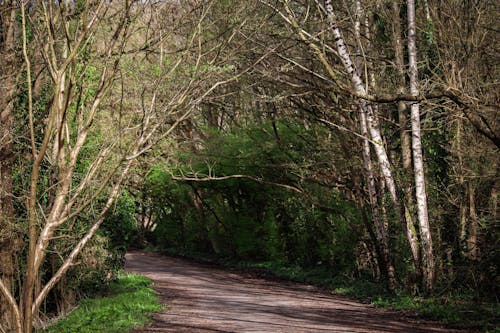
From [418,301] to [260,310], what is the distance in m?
3.75

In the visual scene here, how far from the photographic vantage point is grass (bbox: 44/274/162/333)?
11875 millimetres

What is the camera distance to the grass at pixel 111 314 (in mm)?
11875

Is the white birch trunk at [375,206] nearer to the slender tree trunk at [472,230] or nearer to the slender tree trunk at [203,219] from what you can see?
the slender tree trunk at [472,230]

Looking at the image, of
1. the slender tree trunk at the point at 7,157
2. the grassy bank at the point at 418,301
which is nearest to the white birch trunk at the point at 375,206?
the grassy bank at the point at 418,301

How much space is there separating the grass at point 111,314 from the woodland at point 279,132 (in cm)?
86

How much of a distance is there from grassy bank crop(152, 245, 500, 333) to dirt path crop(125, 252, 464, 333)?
1.69 feet

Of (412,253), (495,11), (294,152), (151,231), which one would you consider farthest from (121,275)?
(151,231)

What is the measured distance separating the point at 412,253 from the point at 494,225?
2.68 meters

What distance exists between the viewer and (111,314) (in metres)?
13.0

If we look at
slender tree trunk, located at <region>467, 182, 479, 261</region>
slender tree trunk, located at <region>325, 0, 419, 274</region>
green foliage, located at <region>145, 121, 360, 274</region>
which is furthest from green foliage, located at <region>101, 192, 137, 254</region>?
slender tree trunk, located at <region>467, 182, 479, 261</region>

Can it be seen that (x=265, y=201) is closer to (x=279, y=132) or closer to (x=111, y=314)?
(x=279, y=132)

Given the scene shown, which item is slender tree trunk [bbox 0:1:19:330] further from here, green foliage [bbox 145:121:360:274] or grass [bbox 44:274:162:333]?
green foliage [bbox 145:121:360:274]

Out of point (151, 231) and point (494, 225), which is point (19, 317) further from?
point (151, 231)

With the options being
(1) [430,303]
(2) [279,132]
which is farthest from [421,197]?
(2) [279,132]
